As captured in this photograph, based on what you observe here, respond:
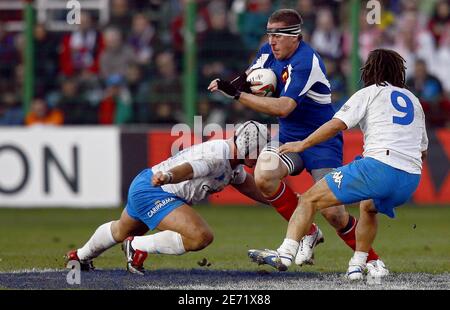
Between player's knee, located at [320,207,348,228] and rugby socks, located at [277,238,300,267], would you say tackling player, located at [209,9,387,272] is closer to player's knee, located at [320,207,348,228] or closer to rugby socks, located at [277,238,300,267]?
player's knee, located at [320,207,348,228]

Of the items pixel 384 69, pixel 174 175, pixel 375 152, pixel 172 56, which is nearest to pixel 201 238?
pixel 174 175

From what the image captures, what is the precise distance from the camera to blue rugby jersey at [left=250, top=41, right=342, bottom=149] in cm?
992

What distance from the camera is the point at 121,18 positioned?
18.0m

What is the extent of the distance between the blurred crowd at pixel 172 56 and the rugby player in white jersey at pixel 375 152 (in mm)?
7975

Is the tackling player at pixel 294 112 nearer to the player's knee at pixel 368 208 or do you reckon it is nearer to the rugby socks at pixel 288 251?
the player's knee at pixel 368 208

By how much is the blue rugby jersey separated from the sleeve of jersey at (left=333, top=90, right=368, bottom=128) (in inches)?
45.8

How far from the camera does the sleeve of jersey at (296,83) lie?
9875 millimetres

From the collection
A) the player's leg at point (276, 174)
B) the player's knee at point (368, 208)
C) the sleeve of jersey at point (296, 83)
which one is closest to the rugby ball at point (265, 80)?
the sleeve of jersey at point (296, 83)

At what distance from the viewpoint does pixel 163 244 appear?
9438 mm

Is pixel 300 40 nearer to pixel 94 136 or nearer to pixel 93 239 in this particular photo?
pixel 93 239

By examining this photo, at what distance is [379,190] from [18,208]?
9.48 meters

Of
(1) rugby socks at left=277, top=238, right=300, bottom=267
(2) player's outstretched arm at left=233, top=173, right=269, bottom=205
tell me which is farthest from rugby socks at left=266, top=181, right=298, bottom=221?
(1) rugby socks at left=277, top=238, right=300, bottom=267

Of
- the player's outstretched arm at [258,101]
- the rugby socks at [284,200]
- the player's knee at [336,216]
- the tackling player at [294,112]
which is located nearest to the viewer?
the player's outstretched arm at [258,101]

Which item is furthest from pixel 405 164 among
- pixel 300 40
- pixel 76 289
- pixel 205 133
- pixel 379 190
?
pixel 205 133
